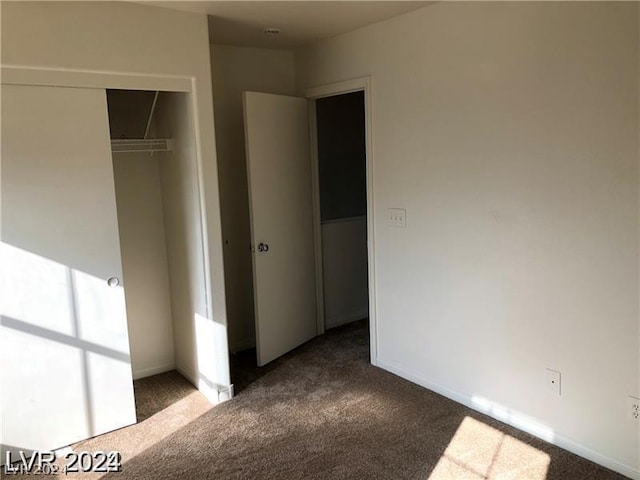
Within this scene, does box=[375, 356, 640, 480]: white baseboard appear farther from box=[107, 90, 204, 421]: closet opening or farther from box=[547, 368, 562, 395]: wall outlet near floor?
box=[107, 90, 204, 421]: closet opening

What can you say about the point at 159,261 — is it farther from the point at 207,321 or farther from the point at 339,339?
the point at 339,339

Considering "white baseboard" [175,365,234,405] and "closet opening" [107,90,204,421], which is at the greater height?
"closet opening" [107,90,204,421]

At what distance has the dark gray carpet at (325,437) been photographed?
253cm

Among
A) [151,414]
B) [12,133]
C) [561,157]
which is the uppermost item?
[12,133]

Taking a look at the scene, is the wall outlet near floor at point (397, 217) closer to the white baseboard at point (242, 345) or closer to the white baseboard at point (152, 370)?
the white baseboard at point (242, 345)

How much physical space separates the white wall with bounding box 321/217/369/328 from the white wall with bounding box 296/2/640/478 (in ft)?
2.95

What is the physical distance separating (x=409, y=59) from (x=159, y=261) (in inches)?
84.2

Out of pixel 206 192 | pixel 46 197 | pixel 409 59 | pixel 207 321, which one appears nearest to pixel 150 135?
pixel 206 192

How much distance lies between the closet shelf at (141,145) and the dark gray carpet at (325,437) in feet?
5.18

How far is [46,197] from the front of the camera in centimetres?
260

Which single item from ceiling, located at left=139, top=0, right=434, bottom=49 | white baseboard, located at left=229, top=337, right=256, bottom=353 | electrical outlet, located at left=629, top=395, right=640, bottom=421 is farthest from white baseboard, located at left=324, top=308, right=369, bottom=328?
electrical outlet, located at left=629, top=395, right=640, bottom=421

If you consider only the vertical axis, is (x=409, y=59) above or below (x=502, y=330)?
above

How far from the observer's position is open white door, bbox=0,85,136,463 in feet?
8.32

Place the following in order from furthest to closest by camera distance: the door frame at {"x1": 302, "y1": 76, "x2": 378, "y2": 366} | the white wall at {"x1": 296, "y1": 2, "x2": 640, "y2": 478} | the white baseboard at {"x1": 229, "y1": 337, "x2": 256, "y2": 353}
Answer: the white baseboard at {"x1": 229, "y1": 337, "x2": 256, "y2": 353}
the door frame at {"x1": 302, "y1": 76, "x2": 378, "y2": 366}
the white wall at {"x1": 296, "y1": 2, "x2": 640, "y2": 478}
